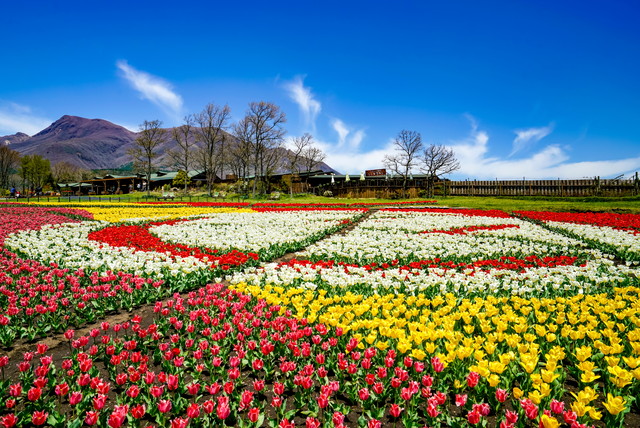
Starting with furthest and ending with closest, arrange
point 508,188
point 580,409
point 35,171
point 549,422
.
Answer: point 35,171
point 508,188
point 580,409
point 549,422

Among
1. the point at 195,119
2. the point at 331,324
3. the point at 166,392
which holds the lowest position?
the point at 166,392

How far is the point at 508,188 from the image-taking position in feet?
165

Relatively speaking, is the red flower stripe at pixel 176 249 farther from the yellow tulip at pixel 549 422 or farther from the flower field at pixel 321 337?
the yellow tulip at pixel 549 422

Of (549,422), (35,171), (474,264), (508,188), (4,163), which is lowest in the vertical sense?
(474,264)

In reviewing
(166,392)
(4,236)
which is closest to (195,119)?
(4,236)

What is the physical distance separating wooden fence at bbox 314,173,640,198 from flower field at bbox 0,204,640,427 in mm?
41727

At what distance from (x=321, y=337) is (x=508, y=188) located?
2084 inches

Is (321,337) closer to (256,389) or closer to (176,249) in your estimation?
(256,389)

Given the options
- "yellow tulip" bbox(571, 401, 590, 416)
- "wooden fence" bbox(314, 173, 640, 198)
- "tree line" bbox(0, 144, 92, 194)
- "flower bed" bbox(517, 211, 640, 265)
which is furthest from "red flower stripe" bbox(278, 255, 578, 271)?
"tree line" bbox(0, 144, 92, 194)

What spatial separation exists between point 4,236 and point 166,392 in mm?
11936

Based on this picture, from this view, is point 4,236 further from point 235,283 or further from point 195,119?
point 195,119

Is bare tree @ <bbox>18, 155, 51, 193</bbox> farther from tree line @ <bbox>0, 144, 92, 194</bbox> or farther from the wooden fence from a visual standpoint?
the wooden fence

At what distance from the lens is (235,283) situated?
21.4 feet

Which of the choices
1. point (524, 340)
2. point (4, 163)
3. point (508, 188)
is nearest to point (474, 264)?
point (524, 340)
